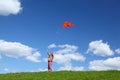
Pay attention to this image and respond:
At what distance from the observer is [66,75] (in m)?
36.4

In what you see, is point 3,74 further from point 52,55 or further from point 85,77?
point 85,77

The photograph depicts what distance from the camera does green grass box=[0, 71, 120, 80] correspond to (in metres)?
34.8

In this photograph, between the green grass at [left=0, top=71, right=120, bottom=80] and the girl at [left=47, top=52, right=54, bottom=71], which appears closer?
the green grass at [left=0, top=71, right=120, bottom=80]

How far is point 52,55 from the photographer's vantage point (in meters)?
43.6

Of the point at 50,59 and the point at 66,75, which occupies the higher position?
the point at 50,59

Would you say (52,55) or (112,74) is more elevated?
(52,55)

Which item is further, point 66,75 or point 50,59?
point 50,59

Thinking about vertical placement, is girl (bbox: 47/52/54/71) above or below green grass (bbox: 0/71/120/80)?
above

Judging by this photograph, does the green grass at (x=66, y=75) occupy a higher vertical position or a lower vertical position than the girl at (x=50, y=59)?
lower

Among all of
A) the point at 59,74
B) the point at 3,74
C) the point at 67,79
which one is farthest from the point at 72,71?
the point at 3,74

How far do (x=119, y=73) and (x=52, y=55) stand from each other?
31.9 feet

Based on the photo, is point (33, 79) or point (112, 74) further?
point (112, 74)

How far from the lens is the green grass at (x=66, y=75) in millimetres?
34812

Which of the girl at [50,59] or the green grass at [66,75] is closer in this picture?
the green grass at [66,75]
